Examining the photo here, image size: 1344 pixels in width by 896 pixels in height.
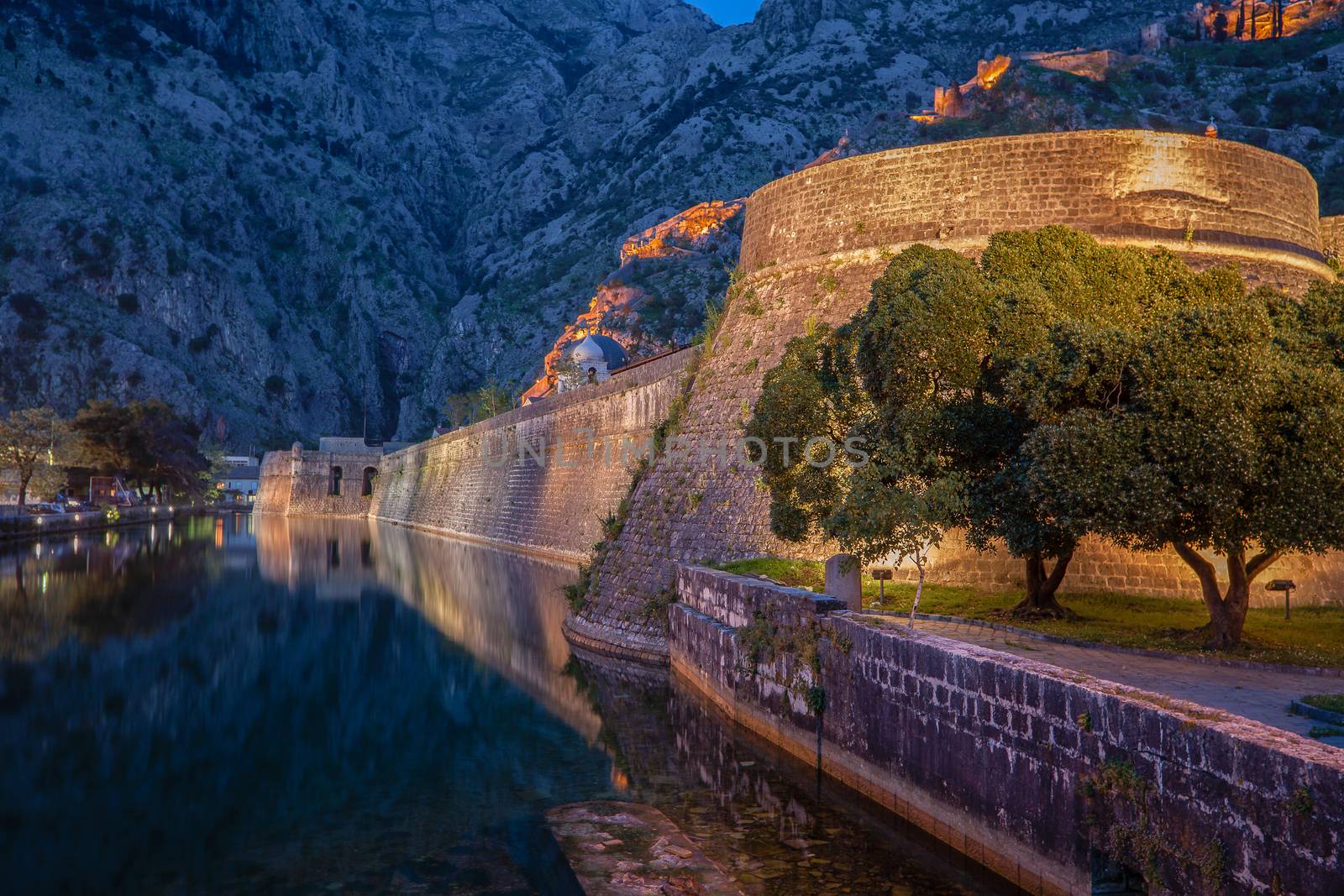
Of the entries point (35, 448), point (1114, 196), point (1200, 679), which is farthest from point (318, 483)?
point (1200, 679)

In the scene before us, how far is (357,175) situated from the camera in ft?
518

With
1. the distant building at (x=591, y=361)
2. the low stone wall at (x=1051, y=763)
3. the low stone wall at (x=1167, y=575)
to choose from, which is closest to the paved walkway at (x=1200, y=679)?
the low stone wall at (x=1051, y=763)

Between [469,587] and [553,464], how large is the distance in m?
11.9

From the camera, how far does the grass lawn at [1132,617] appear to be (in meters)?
11.8

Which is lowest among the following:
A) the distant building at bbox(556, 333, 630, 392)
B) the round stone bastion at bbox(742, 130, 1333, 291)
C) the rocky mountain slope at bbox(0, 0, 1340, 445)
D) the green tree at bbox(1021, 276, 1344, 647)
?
the green tree at bbox(1021, 276, 1344, 647)

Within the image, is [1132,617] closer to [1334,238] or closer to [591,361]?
[1334,238]

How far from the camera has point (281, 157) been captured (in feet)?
493

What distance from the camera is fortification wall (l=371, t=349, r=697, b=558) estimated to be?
33031 millimetres

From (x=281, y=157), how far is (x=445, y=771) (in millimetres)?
156896

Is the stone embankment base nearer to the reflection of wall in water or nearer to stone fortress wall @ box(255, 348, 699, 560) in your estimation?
the reflection of wall in water

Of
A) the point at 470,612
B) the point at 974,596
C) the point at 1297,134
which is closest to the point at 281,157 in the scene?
the point at 1297,134

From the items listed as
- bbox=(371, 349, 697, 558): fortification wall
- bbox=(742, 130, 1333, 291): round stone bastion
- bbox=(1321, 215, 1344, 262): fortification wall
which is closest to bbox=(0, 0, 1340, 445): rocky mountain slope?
bbox=(371, 349, 697, 558): fortification wall

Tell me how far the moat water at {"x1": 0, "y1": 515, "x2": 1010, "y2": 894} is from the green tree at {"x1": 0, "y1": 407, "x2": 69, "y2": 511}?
39.3 m

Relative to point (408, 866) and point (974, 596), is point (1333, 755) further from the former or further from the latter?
point (974, 596)
